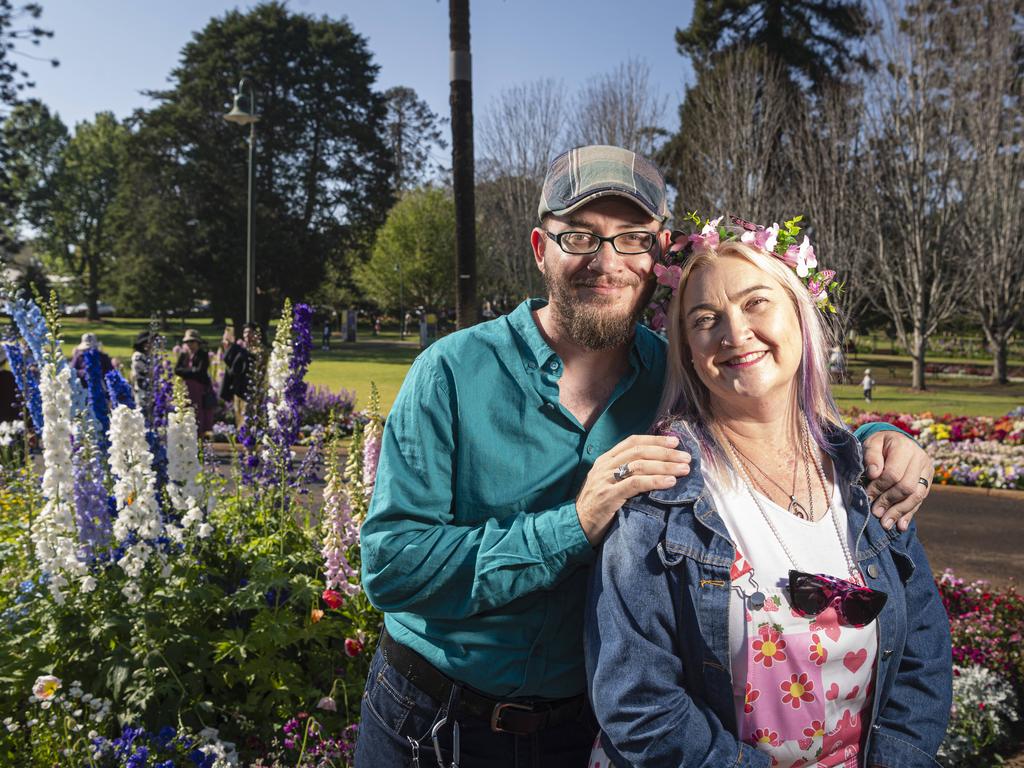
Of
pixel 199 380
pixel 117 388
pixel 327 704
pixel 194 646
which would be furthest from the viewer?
pixel 199 380

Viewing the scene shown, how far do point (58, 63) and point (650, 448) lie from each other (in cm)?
2751

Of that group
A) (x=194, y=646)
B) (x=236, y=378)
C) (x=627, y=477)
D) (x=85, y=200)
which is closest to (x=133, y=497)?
(x=194, y=646)

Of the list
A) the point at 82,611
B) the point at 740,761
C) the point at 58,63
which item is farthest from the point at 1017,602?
the point at 58,63

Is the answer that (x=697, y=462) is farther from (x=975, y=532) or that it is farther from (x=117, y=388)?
(x=975, y=532)

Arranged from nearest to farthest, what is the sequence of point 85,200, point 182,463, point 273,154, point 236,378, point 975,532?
point 182,463
point 975,532
point 236,378
point 273,154
point 85,200

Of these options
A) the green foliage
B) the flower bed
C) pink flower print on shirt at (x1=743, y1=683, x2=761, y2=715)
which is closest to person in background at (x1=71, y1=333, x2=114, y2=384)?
the flower bed

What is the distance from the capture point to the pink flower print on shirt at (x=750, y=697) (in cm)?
172

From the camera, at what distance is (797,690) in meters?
1.72

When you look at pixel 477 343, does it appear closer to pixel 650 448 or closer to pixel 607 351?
pixel 607 351

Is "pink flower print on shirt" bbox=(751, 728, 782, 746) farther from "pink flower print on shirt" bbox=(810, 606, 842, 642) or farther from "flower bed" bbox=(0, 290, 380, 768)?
"flower bed" bbox=(0, 290, 380, 768)

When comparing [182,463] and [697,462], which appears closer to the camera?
[697,462]

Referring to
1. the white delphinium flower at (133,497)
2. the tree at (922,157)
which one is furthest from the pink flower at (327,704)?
the tree at (922,157)

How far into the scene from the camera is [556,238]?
207 cm

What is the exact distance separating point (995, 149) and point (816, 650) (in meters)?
30.1
